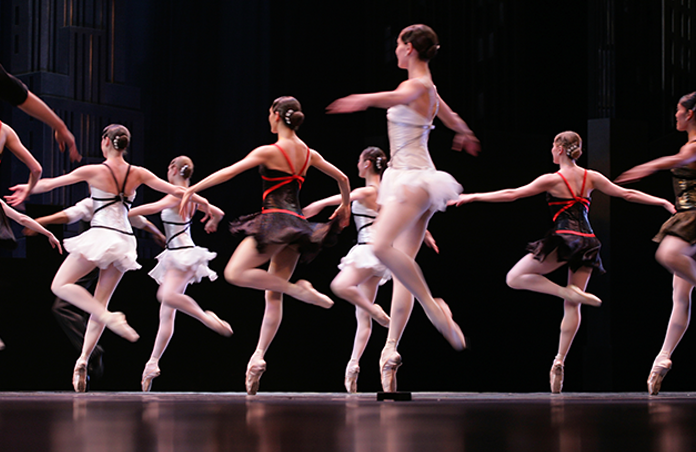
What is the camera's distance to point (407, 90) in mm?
3947

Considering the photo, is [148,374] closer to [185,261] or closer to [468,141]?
[185,261]

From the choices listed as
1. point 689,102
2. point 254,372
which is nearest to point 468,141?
point 689,102

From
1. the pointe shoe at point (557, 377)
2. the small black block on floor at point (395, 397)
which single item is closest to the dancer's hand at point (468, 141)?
the small black block on floor at point (395, 397)

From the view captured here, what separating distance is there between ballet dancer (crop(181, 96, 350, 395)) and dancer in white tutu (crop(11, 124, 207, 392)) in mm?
1091

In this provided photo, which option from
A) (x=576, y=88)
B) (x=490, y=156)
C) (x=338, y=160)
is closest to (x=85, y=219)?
(x=338, y=160)

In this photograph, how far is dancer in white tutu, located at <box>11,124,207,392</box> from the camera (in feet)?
17.9

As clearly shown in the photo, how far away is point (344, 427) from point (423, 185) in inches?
62.2

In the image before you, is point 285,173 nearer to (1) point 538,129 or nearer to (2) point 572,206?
(2) point 572,206

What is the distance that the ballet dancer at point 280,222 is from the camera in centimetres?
461

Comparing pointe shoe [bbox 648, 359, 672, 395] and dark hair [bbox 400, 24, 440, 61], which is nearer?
dark hair [bbox 400, 24, 440, 61]

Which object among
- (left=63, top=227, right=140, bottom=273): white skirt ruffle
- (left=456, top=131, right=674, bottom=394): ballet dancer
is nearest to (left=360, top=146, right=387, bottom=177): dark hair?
(left=456, top=131, right=674, bottom=394): ballet dancer

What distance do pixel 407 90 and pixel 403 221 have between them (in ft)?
2.17

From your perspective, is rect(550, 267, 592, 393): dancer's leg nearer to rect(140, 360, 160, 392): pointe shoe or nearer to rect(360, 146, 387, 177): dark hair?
rect(360, 146, 387, 177): dark hair

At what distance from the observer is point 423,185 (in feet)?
13.0
